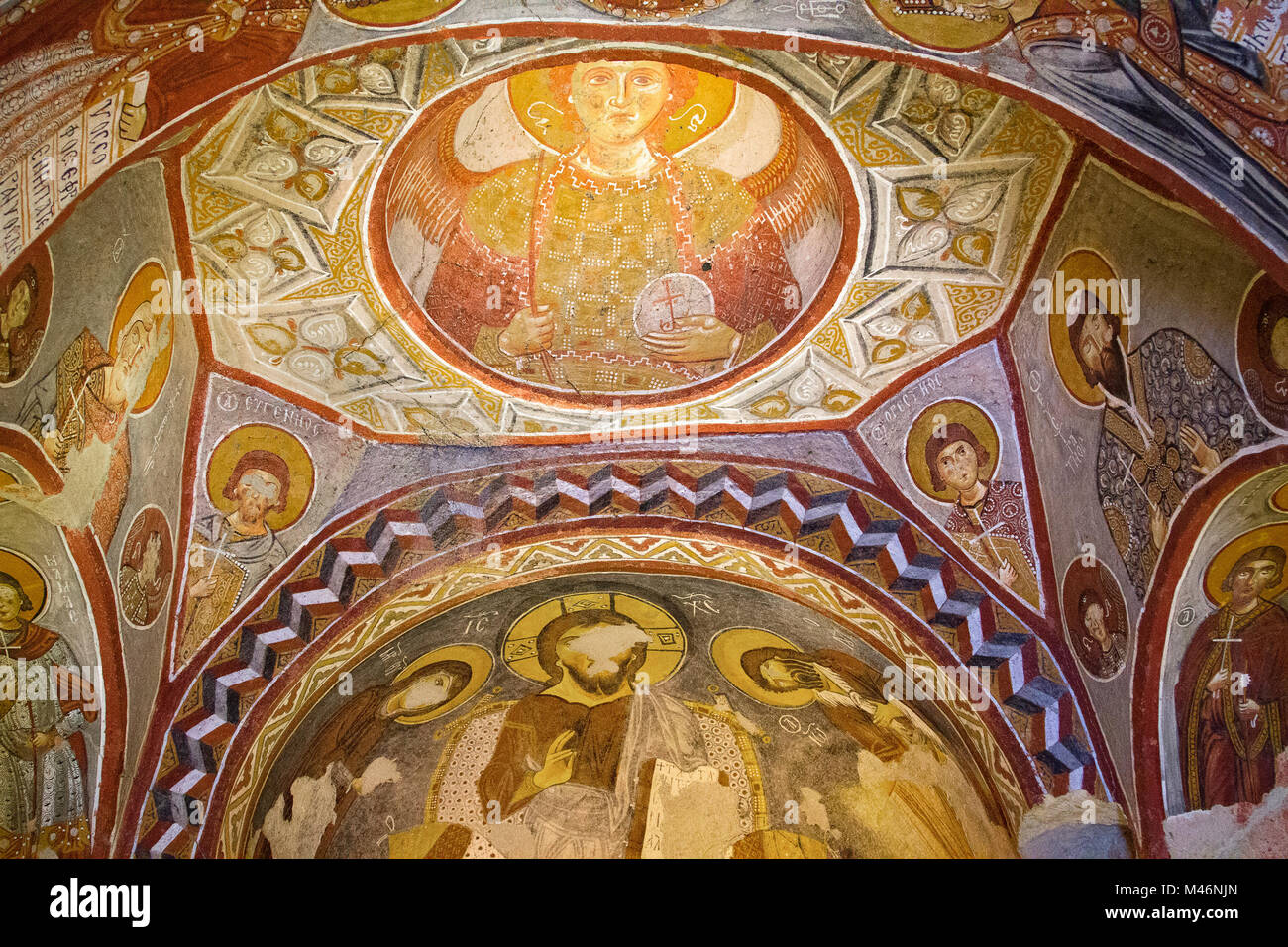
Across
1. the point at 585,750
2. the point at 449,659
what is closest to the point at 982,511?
the point at 449,659

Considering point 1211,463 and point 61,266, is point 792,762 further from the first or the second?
point 61,266

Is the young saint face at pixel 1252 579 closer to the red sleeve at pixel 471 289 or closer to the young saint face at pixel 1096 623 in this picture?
the young saint face at pixel 1096 623

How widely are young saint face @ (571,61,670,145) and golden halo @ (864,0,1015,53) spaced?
2688mm

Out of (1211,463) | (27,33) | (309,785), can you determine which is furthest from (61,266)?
(1211,463)

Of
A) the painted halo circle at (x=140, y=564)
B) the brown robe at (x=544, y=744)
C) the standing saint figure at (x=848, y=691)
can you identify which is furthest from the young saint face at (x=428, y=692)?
the painted halo circle at (x=140, y=564)

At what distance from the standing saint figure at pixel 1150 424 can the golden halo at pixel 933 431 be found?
1.02m

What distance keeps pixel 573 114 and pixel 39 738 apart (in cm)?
605

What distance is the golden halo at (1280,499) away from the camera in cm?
830

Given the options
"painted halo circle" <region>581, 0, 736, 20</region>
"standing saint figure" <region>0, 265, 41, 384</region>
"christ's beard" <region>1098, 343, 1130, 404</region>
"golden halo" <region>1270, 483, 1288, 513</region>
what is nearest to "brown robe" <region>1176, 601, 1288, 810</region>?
"golden halo" <region>1270, 483, 1288, 513</region>

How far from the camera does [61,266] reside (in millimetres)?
8219

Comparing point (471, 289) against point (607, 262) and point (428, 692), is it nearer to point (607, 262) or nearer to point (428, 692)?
point (607, 262)

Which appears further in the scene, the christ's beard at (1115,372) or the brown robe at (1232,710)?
the christ's beard at (1115,372)

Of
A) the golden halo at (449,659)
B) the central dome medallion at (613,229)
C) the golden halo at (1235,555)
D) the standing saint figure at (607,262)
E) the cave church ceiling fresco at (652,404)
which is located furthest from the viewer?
the golden halo at (449,659)

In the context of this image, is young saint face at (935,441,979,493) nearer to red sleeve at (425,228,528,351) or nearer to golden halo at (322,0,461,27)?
red sleeve at (425,228,528,351)
